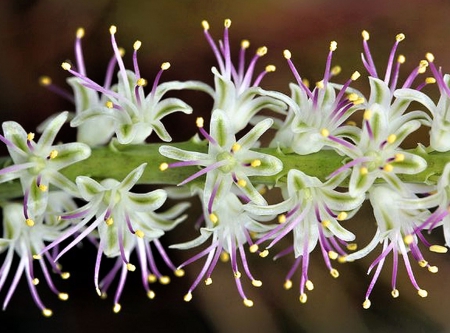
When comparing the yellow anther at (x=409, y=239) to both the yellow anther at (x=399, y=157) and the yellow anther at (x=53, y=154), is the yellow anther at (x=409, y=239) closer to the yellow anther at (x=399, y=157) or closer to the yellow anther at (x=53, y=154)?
the yellow anther at (x=399, y=157)

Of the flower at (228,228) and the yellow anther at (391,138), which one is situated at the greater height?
the yellow anther at (391,138)

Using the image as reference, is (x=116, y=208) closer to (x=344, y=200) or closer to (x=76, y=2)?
(x=344, y=200)

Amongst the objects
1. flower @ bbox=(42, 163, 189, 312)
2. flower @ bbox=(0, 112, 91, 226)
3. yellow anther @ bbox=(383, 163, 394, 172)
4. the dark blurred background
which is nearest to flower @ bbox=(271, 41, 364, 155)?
yellow anther @ bbox=(383, 163, 394, 172)

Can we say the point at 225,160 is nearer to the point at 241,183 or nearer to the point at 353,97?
the point at 241,183

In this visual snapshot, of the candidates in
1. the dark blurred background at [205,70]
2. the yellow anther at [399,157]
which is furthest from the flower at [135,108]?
the dark blurred background at [205,70]

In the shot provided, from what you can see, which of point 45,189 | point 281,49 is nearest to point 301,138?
point 45,189

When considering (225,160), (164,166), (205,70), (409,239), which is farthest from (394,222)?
(205,70)
